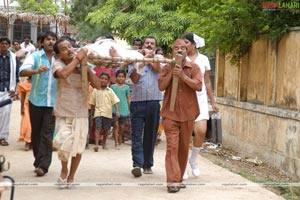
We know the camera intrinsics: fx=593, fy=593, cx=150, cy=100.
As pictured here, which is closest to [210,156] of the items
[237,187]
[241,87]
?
[241,87]

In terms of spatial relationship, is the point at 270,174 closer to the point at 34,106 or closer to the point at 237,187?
the point at 237,187

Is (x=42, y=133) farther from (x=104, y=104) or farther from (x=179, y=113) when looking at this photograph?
(x=104, y=104)

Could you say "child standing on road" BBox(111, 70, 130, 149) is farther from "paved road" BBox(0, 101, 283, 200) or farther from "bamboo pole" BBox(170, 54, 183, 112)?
"bamboo pole" BBox(170, 54, 183, 112)

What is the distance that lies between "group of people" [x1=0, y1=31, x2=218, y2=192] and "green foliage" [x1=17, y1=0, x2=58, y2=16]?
2025cm

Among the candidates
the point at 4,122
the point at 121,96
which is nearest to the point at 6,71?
the point at 4,122

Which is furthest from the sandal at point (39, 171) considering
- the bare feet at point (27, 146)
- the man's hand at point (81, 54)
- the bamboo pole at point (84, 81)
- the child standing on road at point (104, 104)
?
the child standing on road at point (104, 104)

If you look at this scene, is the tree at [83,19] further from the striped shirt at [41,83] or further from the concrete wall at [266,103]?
the striped shirt at [41,83]

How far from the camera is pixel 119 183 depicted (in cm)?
739

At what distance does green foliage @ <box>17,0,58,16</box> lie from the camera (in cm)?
2926

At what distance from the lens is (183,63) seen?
7.09m

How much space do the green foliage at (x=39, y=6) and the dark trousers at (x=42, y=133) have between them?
22015 mm

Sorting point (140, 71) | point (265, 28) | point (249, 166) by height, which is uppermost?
point (265, 28)

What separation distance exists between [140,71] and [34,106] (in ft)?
4.87

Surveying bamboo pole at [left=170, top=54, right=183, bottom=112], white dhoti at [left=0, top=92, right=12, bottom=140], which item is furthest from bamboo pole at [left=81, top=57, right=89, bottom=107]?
white dhoti at [left=0, top=92, right=12, bottom=140]
